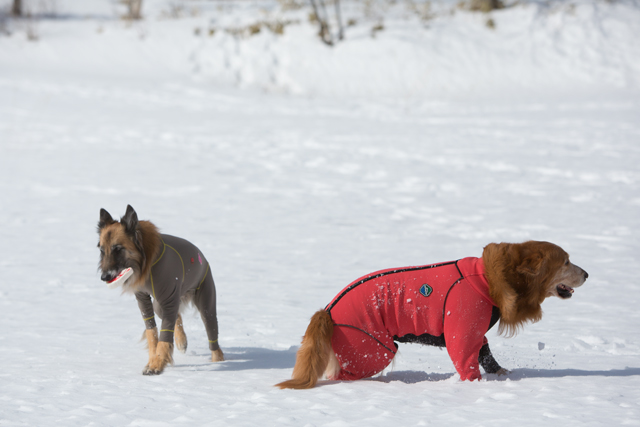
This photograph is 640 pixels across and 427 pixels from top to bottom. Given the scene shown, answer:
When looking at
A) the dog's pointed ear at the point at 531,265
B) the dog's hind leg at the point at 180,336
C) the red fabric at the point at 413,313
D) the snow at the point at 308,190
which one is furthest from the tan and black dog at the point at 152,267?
the dog's pointed ear at the point at 531,265

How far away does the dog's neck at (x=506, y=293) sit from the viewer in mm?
3527

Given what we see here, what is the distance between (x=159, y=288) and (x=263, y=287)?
7.37ft

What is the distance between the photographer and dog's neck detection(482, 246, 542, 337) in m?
3.53

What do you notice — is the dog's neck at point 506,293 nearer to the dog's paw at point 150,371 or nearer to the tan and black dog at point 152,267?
the tan and black dog at point 152,267

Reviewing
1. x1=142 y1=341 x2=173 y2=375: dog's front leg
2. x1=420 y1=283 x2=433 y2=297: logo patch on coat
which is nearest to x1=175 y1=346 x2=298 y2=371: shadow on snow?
x1=142 y1=341 x2=173 y2=375: dog's front leg

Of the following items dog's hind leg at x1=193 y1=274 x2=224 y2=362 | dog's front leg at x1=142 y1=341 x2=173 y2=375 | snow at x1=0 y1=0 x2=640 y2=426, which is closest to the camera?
snow at x1=0 y1=0 x2=640 y2=426

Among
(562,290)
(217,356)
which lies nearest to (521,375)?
(562,290)

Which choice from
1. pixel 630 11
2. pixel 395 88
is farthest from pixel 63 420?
pixel 630 11

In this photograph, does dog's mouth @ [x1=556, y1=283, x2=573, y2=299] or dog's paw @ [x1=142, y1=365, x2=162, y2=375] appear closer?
dog's mouth @ [x1=556, y1=283, x2=573, y2=299]

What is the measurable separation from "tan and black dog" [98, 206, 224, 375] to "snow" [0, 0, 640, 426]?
0.28 m

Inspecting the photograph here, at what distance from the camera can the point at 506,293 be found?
3.52m

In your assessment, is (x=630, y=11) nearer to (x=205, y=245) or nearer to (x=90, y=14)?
(x=205, y=245)

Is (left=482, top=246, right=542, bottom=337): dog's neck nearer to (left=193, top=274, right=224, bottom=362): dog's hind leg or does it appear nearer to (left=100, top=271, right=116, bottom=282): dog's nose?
(left=193, top=274, right=224, bottom=362): dog's hind leg

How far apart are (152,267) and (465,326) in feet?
7.13
